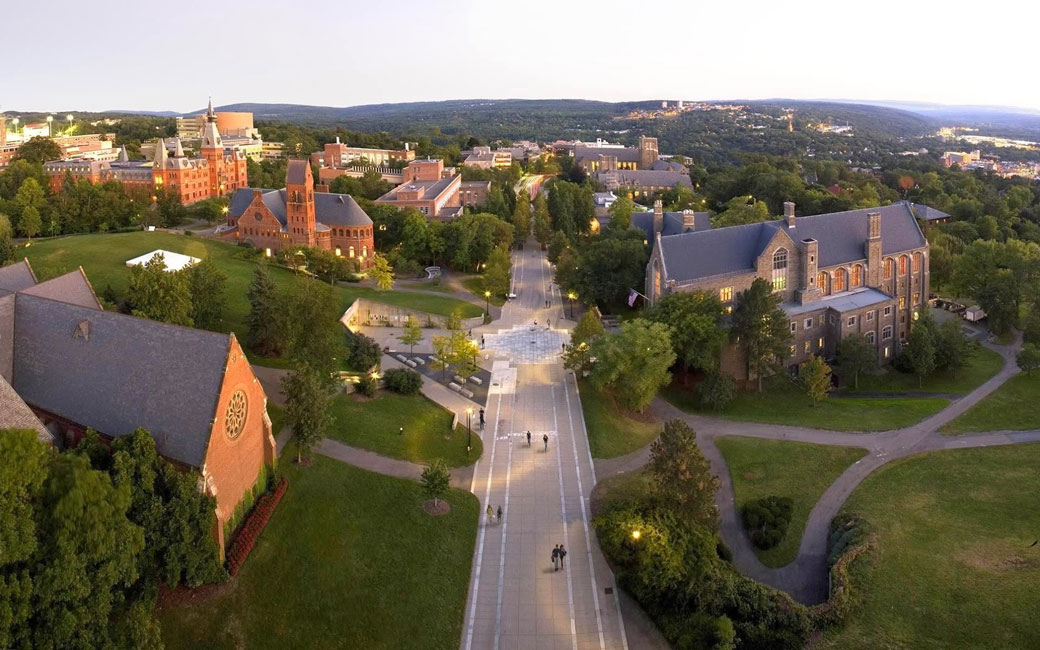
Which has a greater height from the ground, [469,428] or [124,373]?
[124,373]

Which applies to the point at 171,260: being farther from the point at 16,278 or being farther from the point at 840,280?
the point at 840,280

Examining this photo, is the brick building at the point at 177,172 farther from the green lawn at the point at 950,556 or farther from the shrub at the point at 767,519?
the green lawn at the point at 950,556

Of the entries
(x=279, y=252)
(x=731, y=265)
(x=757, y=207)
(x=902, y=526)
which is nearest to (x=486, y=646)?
(x=902, y=526)

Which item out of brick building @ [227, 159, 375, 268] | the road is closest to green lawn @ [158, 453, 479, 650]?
the road

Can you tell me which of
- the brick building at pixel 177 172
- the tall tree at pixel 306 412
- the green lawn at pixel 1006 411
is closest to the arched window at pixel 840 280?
the green lawn at pixel 1006 411

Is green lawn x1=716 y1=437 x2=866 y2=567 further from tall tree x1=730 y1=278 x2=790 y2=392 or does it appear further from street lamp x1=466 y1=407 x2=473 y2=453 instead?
street lamp x1=466 y1=407 x2=473 y2=453

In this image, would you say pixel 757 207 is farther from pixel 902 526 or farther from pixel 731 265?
pixel 902 526

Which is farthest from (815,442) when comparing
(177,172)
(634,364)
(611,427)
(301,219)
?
(177,172)
